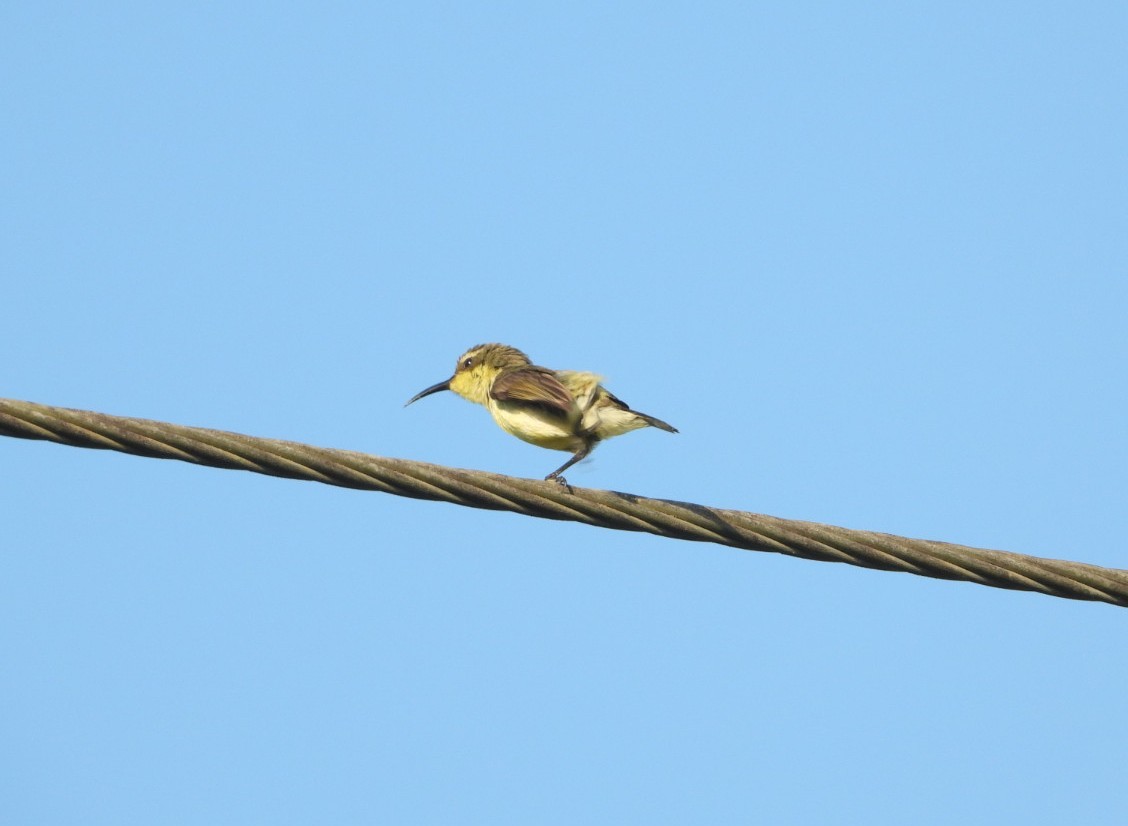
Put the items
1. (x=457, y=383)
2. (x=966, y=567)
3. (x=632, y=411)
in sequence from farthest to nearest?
(x=457, y=383) → (x=632, y=411) → (x=966, y=567)

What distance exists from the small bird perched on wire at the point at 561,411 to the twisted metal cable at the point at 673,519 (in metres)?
2.28

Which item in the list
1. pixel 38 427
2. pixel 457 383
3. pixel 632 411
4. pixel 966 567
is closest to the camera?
pixel 38 427

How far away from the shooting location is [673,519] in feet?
19.7

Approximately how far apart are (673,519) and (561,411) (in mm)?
2527

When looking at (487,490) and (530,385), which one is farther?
(530,385)

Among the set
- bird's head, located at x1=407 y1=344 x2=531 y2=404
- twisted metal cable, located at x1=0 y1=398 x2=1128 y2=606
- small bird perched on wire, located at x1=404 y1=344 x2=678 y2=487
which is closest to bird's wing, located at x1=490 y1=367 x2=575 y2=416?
small bird perched on wire, located at x1=404 y1=344 x2=678 y2=487

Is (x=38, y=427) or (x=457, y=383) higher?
(x=457, y=383)

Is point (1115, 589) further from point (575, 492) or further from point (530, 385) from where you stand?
point (530, 385)

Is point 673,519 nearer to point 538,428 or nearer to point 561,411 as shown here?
point 561,411

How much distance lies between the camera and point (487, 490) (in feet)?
19.3

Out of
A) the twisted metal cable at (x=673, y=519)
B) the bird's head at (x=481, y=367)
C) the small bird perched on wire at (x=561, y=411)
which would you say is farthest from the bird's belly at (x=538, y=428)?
the twisted metal cable at (x=673, y=519)

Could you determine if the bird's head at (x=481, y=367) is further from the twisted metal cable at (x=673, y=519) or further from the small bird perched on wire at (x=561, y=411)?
the twisted metal cable at (x=673, y=519)

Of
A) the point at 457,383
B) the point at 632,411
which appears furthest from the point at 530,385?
the point at 457,383

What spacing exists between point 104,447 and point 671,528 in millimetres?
2235
